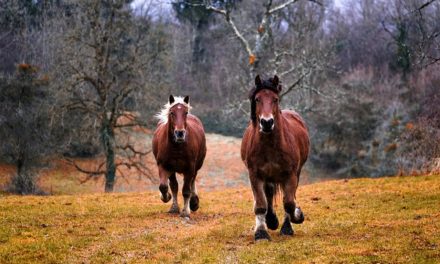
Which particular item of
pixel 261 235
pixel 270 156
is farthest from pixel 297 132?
pixel 261 235

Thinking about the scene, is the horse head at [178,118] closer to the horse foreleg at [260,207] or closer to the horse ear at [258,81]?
the horse foreleg at [260,207]

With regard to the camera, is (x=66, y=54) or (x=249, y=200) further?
(x=66, y=54)

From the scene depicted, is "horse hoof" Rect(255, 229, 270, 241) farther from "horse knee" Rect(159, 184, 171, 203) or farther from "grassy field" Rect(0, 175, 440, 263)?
"horse knee" Rect(159, 184, 171, 203)

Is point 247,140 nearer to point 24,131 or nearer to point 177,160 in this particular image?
point 177,160

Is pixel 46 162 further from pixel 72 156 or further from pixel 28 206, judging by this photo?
pixel 28 206

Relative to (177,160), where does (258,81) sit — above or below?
above

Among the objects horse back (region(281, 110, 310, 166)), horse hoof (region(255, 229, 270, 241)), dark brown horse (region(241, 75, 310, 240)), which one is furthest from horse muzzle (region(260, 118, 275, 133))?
horse hoof (region(255, 229, 270, 241))

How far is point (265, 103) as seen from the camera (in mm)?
9484

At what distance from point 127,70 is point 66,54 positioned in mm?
3373

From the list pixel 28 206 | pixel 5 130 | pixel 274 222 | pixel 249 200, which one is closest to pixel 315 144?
pixel 5 130

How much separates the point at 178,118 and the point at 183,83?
5473 centimetres

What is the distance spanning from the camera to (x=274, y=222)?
1083cm

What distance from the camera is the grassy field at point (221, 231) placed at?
8555 millimetres

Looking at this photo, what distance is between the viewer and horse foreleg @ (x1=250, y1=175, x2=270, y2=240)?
10.0 metres
